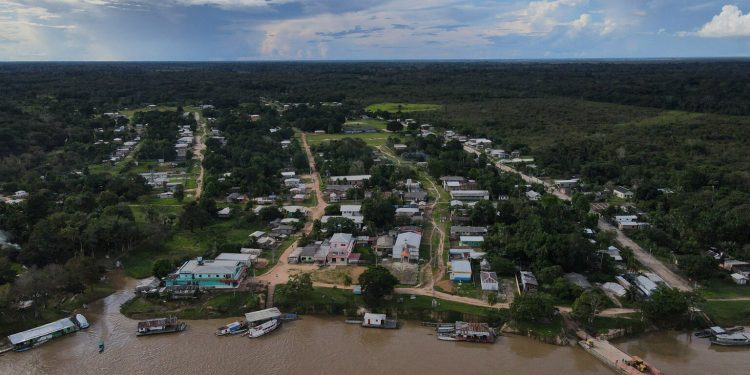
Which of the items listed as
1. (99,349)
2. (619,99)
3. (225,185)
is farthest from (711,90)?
(99,349)

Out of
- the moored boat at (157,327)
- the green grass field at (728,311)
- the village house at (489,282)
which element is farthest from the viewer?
the village house at (489,282)

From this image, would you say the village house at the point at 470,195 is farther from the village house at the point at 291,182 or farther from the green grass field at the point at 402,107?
the green grass field at the point at 402,107

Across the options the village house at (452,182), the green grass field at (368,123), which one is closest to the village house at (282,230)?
the village house at (452,182)

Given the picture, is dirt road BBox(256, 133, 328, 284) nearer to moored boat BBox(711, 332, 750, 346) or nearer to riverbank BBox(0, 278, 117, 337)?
riverbank BBox(0, 278, 117, 337)

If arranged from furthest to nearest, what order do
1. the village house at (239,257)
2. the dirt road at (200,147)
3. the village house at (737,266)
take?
the dirt road at (200,147) < the village house at (239,257) < the village house at (737,266)

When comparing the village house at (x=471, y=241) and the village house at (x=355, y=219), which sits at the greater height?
the village house at (x=355, y=219)

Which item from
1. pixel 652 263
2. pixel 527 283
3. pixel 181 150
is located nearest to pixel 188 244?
pixel 527 283

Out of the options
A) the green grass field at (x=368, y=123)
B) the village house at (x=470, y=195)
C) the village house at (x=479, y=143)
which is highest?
the green grass field at (x=368, y=123)

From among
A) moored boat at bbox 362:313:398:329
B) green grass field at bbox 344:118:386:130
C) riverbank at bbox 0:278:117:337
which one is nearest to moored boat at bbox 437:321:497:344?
moored boat at bbox 362:313:398:329
